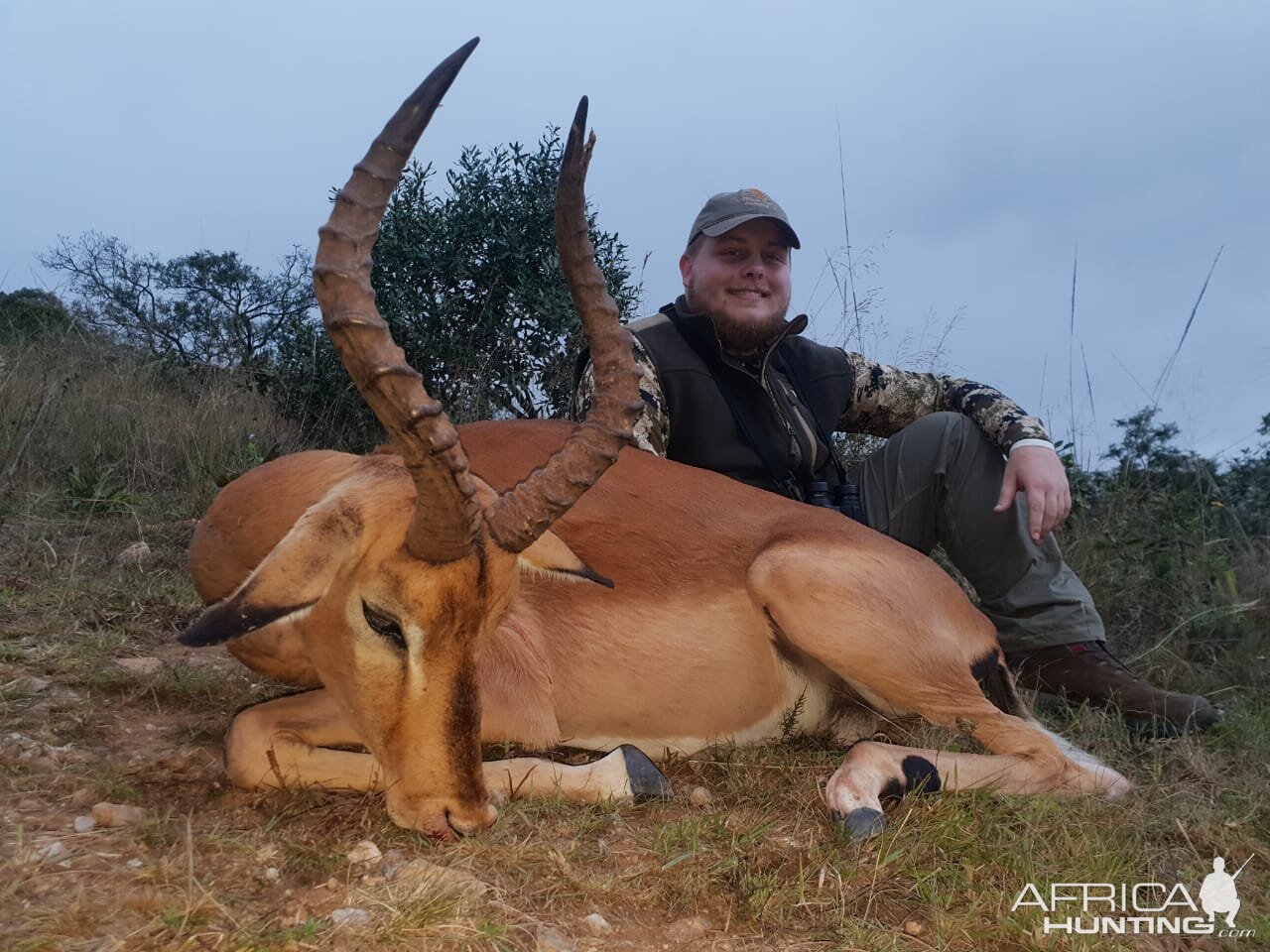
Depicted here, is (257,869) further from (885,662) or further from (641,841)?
(885,662)

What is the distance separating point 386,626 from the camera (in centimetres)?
278

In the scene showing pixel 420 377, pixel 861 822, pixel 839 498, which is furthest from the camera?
pixel 839 498

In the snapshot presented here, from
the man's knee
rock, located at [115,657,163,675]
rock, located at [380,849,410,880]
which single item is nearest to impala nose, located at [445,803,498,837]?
rock, located at [380,849,410,880]

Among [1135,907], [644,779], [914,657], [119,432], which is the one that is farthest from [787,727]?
[119,432]

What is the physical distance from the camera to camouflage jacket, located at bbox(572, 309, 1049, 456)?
4828mm

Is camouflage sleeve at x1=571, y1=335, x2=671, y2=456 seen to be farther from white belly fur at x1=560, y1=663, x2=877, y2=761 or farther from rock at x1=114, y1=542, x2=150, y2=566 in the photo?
rock at x1=114, y1=542, x2=150, y2=566

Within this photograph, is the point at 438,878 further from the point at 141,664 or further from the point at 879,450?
the point at 879,450

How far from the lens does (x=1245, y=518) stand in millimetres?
7453

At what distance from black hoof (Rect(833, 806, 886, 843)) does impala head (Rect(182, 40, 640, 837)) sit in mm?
1044

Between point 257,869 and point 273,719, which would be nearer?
point 257,869

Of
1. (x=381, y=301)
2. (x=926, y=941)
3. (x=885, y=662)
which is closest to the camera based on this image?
(x=926, y=941)

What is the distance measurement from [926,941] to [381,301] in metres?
7.50

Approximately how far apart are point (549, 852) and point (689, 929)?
436 mm

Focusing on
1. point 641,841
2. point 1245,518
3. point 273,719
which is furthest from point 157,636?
point 1245,518
